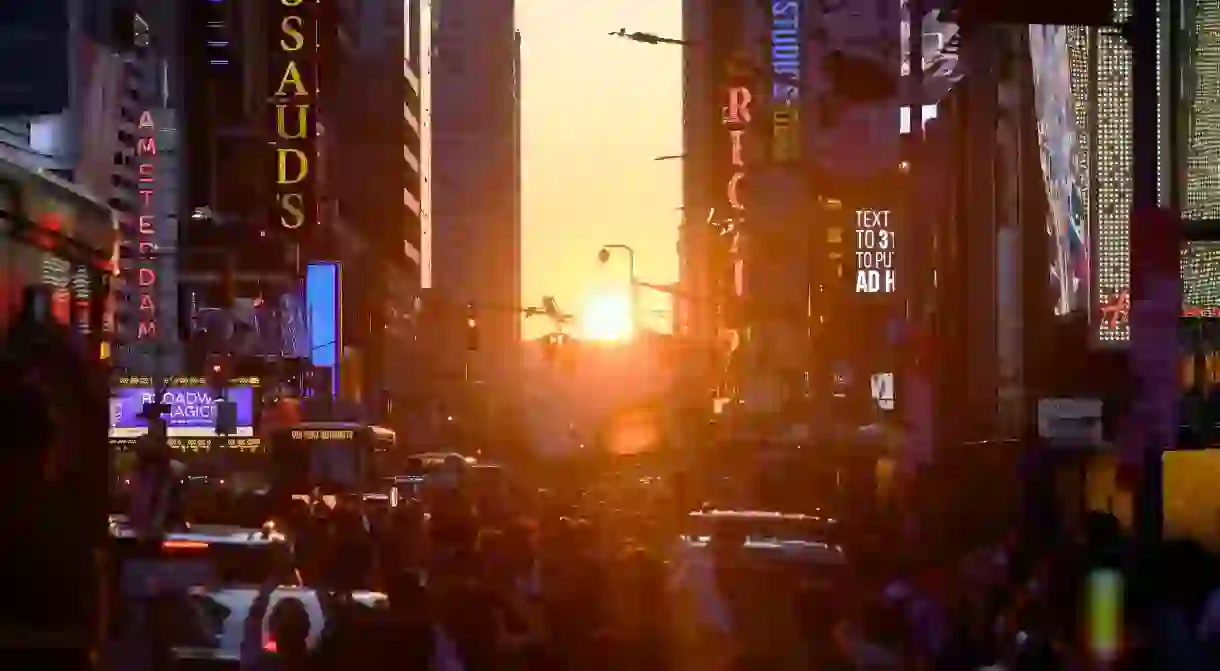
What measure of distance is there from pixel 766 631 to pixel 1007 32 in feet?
55.0

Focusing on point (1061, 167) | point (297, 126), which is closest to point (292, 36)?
point (297, 126)

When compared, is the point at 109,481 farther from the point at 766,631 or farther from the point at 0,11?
the point at 766,631

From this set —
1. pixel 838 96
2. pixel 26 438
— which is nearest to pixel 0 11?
→ pixel 26 438

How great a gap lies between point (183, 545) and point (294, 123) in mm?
60555

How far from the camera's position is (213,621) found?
10906 millimetres

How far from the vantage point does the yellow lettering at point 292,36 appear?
234 feet

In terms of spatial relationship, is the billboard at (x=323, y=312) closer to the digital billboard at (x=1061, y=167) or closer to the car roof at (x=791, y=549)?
the digital billboard at (x=1061, y=167)

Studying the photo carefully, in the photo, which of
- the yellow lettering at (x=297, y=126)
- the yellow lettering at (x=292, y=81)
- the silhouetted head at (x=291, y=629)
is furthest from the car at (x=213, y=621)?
the yellow lettering at (x=292, y=81)

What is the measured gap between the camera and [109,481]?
11.8m

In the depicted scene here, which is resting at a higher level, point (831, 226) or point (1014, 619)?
point (831, 226)

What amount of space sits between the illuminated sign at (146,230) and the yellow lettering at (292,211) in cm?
702

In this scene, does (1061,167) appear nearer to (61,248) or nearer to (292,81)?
(61,248)

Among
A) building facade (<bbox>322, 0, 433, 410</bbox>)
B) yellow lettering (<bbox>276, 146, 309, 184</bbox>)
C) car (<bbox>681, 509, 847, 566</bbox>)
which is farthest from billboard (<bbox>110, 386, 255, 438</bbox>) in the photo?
building facade (<bbox>322, 0, 433, 410</bbox>)

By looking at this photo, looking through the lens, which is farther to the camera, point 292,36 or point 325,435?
point 292,36
